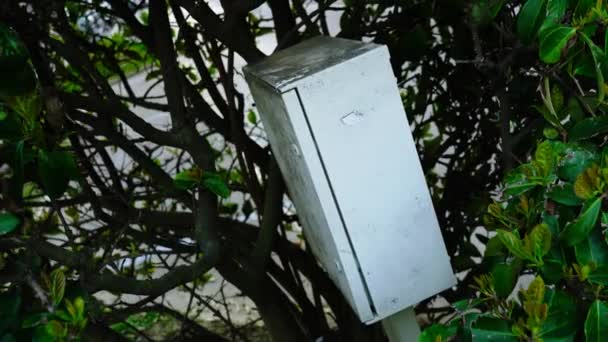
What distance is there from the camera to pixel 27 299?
1.43 metres

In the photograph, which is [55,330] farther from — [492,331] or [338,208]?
[492,331]

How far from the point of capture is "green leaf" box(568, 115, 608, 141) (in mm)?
1330

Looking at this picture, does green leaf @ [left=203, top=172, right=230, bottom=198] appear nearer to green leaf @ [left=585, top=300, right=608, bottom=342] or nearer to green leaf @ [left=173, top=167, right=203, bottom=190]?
green leaf @ [left=173, top=167, right=203, bottom=190]

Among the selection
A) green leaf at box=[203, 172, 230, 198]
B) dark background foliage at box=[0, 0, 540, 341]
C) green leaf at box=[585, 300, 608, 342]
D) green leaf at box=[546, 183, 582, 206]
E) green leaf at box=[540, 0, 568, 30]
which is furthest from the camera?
green leaf at box=[203, 172, 230, 198]

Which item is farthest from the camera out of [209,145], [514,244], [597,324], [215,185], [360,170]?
[209,145]

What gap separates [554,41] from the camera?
1365 mm

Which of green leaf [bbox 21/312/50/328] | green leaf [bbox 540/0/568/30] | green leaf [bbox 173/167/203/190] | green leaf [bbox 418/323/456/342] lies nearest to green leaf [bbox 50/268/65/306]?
green leaf [bbox 21/312/50/328]

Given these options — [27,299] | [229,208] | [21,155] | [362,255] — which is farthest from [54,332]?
[229,208]

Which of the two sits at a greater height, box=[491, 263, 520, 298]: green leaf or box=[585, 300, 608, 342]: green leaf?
box=[491, 263, 520, 298]: green leaf

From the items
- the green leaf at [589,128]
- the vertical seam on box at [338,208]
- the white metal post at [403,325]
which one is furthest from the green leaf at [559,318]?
the white metal post at [403,325]

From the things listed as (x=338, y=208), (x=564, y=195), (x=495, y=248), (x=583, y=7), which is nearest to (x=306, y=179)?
(x=338, y=208)

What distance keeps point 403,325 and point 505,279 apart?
1.53ft

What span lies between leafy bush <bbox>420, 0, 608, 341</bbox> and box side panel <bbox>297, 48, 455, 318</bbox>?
5.4 inches

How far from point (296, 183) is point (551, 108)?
0.57 meters
